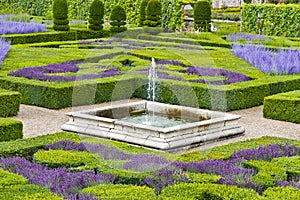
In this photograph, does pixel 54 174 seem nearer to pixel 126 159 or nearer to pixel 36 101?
pixel 126 159

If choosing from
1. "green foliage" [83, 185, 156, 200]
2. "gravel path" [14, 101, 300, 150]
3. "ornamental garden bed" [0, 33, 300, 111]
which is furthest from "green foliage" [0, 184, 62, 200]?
"ornamental garden bed" [0, 33, 300, 111]

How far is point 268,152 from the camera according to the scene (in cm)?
734

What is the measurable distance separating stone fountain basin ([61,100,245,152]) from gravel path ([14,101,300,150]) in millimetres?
178

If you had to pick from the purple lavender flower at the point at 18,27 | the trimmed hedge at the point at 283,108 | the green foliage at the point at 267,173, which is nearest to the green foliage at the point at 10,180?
the green foliage at the point at 267,173

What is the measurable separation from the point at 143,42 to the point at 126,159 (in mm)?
12112

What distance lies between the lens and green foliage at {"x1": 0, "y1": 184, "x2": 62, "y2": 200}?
18.3ft

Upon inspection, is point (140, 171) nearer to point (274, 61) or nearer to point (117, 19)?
point (274, 61)

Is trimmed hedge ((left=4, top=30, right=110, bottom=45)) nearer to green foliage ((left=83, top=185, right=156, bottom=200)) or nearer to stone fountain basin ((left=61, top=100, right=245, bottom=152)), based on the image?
stone fountain basin ((left=61, top=100, right=245, bottom=152))

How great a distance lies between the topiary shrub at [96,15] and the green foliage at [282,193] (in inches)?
699

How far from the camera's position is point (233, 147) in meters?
7.55

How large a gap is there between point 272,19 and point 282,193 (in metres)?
17.1

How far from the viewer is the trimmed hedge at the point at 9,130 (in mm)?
8510

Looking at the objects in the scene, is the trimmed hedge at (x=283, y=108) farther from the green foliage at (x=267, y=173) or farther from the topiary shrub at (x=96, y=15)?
the topiary shrub at (x=96, y=15)

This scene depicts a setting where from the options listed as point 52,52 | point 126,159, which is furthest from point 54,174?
point 52,52
